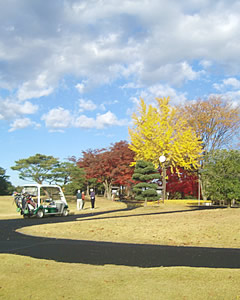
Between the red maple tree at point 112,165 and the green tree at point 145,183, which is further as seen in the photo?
the red maple tree at point 112,165

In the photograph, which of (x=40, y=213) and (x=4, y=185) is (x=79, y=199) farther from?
(x=4, y=185)

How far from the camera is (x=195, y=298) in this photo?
4574 millimetres

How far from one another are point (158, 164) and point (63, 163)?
18.5m

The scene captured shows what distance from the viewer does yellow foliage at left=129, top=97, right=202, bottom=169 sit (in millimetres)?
34656

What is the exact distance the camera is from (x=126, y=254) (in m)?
8.24

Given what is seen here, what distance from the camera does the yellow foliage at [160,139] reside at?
3466cm

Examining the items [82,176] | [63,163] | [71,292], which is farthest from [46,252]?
[63,163]

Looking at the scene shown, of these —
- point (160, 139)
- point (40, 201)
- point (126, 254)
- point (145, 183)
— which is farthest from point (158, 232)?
point (160, 139)

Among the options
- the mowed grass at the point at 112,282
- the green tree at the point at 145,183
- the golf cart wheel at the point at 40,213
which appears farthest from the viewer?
the green tree at the point at 145,183

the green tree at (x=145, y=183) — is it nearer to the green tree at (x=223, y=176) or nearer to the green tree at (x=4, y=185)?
the green tree at (x=223, y=176)

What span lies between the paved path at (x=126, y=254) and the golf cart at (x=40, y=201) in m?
9.88

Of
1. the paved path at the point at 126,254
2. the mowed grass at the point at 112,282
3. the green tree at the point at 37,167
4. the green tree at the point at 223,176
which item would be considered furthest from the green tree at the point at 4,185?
the mowed grass at the point at 112,282

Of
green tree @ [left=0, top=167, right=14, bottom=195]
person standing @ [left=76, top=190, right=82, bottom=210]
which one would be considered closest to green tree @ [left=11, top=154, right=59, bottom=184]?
green tree @ [left=0, top=167, right=14, bottom=195]

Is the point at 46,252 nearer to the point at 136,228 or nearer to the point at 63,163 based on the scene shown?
the point at 136,228
